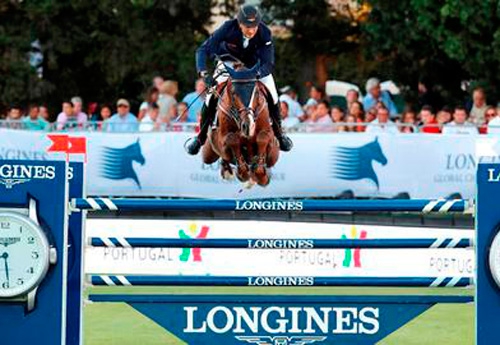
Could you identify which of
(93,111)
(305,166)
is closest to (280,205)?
(305,166)

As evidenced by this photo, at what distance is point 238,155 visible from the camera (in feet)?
42.4

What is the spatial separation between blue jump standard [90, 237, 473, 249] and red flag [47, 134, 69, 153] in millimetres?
8380

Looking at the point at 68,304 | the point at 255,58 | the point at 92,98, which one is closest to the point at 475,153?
the point at 255,58

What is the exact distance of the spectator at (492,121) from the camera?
16197mm

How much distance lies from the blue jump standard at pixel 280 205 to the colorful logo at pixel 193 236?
18.8 ft

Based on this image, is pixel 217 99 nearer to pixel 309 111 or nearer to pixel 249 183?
pixel 249 183

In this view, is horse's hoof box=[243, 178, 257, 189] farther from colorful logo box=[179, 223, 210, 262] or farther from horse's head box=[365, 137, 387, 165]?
horse's head box=[365, 137, 387, 165]

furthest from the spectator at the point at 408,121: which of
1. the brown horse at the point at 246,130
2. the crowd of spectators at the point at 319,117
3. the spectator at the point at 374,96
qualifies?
the brown horse at the point at 246,130

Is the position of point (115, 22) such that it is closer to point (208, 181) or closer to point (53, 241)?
point (208, 181)

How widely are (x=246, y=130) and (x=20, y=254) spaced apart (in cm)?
534

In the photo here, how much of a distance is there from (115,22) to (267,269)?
13.6 meters

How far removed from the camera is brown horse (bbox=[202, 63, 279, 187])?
41.4ft

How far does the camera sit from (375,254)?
43.1 ft

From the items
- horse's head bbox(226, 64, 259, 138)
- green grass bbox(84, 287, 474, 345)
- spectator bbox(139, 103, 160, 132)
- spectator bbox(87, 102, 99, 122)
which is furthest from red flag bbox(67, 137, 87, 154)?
spectator bbox(87, 102, 99, 122)
